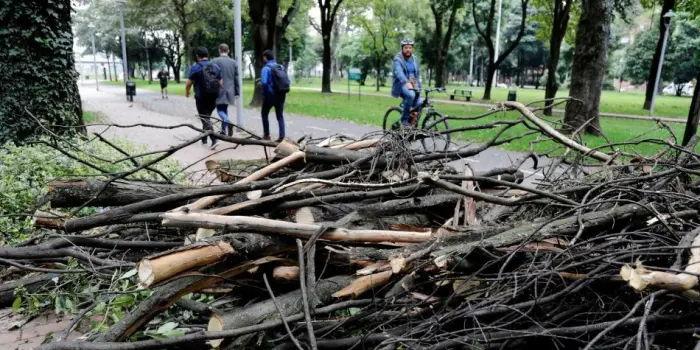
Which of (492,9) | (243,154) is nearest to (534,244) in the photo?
(243,154)

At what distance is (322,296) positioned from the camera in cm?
265

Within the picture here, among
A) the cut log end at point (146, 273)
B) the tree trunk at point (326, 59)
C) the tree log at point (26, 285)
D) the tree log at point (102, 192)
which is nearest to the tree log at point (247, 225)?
the cut log end at point (146, 273)

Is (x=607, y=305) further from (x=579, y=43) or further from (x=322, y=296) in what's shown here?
(x=579, y=43)

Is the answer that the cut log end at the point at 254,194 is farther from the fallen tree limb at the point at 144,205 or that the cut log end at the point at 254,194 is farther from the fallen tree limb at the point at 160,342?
the fallen tree limb at the point at 160,342

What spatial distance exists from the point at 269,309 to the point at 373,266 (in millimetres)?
581

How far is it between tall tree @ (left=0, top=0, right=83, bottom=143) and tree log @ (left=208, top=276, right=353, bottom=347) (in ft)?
18.8

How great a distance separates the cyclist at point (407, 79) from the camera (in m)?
8.80

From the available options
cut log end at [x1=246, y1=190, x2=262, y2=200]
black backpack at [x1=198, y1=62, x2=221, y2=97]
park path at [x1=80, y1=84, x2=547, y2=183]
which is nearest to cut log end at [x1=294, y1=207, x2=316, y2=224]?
cut log end at [x1=246, y1=190, x2=262, y2=200]

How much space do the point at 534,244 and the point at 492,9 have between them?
2628 cm

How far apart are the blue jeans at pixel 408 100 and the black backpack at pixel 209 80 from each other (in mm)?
3782

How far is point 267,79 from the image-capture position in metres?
10.1

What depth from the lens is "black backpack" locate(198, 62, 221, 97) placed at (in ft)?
32.6

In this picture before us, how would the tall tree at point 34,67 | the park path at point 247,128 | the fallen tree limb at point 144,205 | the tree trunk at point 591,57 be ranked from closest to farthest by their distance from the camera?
the fallen tree limb at point 144,205 → the tall tree at point 34,67 → the park path at point 247,128 → the tree trunk at point 591,57

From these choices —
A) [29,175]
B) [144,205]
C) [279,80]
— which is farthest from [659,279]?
[279,80]
